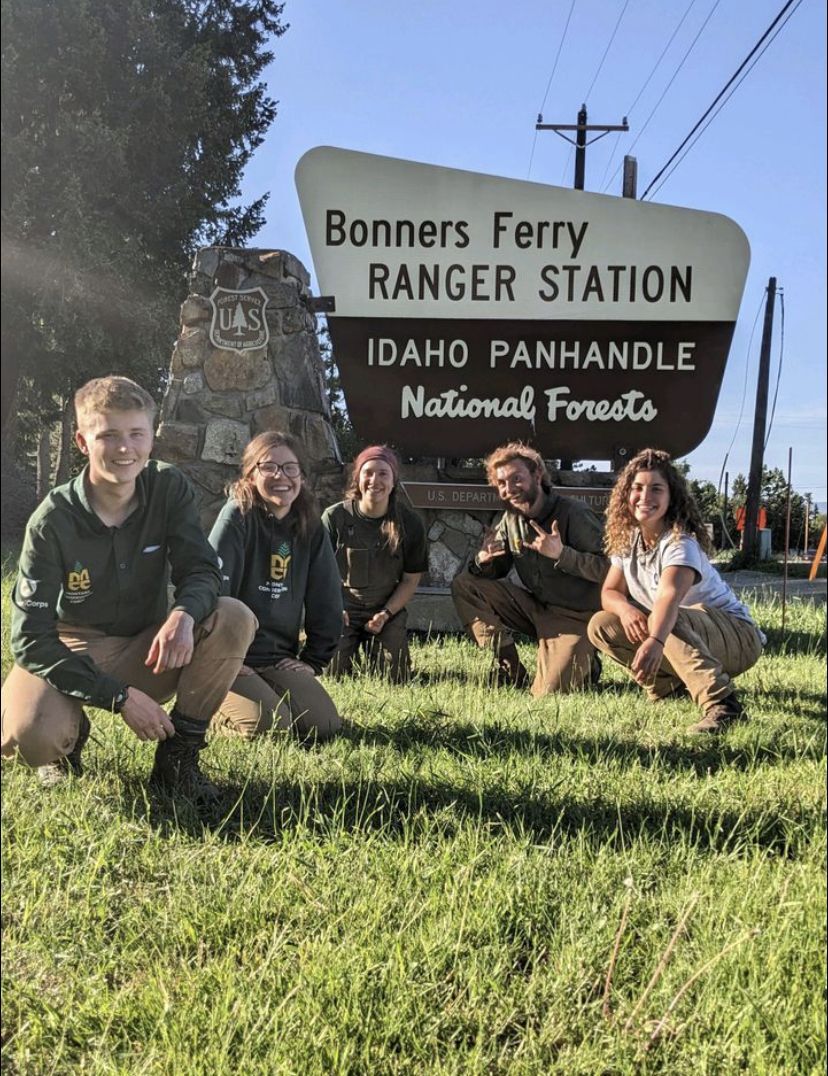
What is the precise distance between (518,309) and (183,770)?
10.4 ft

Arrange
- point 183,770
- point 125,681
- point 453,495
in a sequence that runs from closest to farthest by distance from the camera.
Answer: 1. point 183,770
2. point 125,681
3. point 453,495

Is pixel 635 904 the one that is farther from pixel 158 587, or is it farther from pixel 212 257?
pixel 212 257

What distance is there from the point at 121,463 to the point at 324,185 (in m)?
2.57

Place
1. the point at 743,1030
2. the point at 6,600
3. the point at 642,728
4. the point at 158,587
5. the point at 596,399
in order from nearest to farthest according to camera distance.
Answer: the point at 743,1030 → the point at 6,600 → the point at 158,587 → the point at 642,728 → the point at 596,399

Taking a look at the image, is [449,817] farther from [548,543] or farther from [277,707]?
[548,543]

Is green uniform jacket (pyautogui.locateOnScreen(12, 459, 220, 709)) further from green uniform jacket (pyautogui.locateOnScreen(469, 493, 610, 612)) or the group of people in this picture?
green uniform jacket (pyautogui.locateOnScreen(469, 493, 610, 612))

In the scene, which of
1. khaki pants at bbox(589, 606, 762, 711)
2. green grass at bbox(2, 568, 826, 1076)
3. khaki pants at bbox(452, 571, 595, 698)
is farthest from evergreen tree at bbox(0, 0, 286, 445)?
khaki pants at bbox(452, 571, 595, 698)

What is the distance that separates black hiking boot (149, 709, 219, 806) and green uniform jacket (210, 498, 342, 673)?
439 millimetres

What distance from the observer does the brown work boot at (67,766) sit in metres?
1.61

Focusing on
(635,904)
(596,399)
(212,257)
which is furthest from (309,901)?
(596,399)

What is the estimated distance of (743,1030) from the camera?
134 centimetres

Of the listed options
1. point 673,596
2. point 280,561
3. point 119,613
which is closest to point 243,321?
point 280,561

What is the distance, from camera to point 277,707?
2506 millimetres

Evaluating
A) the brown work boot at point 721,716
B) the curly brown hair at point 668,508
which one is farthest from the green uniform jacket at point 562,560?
the brown work boot at point 721,716
